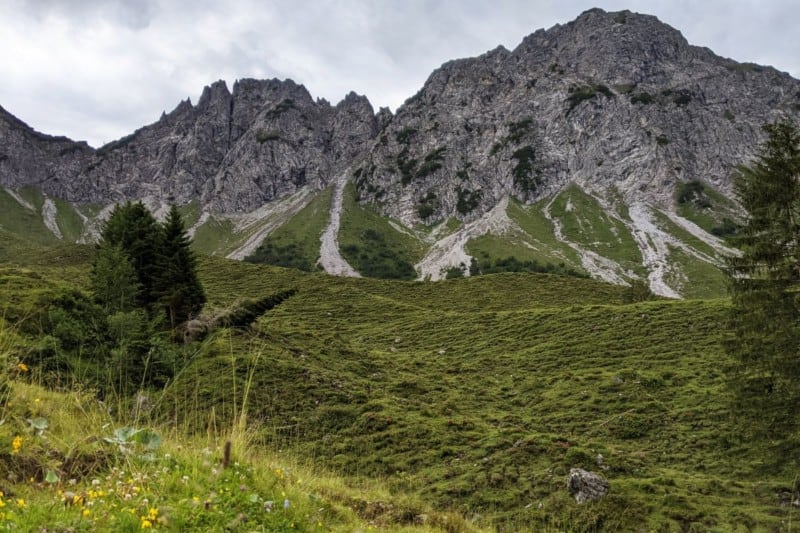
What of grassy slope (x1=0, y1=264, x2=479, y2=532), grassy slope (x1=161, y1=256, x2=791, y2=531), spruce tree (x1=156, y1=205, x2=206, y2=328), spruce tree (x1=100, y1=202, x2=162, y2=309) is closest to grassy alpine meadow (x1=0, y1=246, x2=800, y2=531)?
grassy slope (x1=0, y1=264, x2=479, y2=532)

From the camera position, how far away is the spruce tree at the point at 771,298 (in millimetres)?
18094

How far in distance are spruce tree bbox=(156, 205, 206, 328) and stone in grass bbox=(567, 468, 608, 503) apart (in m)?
31.6

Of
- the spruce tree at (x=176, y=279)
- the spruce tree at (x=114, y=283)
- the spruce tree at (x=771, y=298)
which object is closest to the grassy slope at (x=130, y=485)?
the spruce tree at (x=771, y=298)

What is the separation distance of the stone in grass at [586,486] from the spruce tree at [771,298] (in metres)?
7.07

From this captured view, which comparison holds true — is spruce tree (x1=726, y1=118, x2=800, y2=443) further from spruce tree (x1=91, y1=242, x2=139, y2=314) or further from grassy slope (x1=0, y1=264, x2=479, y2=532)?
spruce tree (x1=91, y1=242, x2=139, y2=314)

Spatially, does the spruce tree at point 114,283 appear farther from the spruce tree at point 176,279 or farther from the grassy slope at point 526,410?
the grassy slope at point 526,410

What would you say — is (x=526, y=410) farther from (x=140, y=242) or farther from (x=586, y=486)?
(x=140, y=242)

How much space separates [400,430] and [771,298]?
639 inches

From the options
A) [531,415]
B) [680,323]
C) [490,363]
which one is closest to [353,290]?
[490,363]

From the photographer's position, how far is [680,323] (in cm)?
4594

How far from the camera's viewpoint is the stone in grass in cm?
1591

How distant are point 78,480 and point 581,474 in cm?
1574

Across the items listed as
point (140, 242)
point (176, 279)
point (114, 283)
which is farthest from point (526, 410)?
point (140, 242)

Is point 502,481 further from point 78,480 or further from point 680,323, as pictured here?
point 680,323
